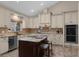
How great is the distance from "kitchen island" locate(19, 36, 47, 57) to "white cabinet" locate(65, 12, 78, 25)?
648 millimetres

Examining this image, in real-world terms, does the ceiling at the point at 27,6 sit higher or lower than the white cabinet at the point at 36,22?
higher

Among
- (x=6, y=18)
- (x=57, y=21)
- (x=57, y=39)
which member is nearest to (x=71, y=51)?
(x=57, y=39)

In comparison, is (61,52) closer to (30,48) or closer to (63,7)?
(30,48)

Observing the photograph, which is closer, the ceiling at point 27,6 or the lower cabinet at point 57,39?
the ceiling at point 27,6

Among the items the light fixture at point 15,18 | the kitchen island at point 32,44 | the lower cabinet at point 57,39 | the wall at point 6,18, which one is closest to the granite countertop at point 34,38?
the kitchen island at point 32,44

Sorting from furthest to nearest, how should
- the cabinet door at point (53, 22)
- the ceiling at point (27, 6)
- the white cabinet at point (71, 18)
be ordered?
the cabinet door at point (53, 22), the white cabinet at point (71, 18), the ceiling at point (27, 6)

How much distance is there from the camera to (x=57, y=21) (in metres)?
2.40

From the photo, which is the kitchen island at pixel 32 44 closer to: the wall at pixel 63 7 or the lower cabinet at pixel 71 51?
the lower cabinet at pixel 71 51

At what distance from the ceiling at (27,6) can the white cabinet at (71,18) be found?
496 millimetres

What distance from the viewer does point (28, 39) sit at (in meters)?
2.37

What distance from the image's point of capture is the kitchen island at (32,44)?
235 centimetres

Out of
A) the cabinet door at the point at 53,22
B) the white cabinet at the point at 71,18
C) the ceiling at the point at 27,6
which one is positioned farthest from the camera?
the cabinet door at the point at 53,22

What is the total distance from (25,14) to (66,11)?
90 centimetres

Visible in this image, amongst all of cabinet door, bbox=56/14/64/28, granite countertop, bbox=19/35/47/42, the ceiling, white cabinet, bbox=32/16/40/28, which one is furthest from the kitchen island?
the ceiling
